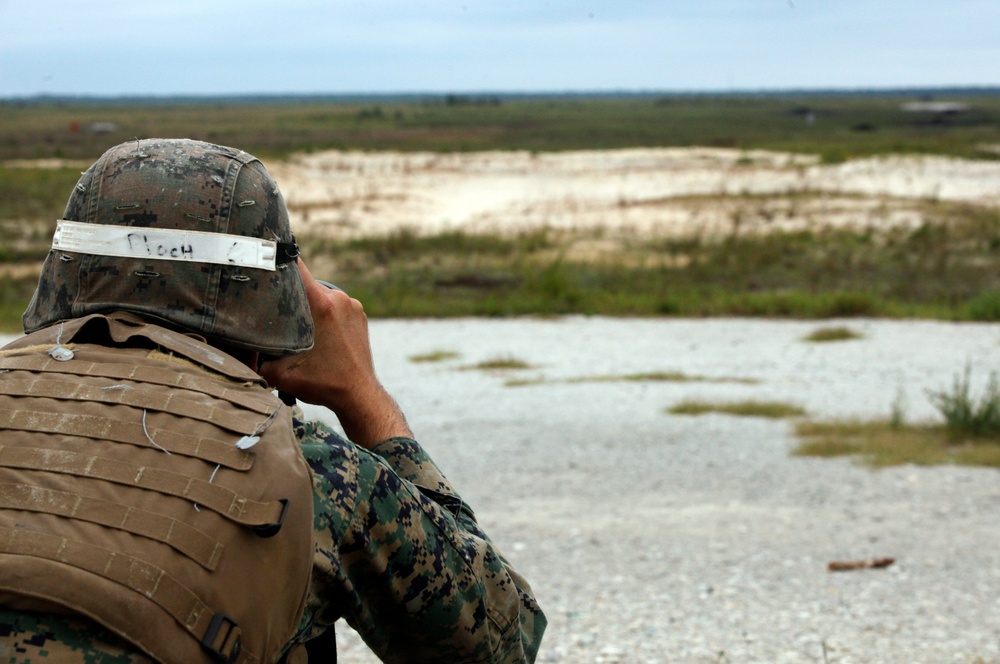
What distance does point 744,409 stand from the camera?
7805mm

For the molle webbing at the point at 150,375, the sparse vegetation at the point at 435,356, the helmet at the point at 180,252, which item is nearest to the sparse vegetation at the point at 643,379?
the sparse vegetation at the point at 435,356

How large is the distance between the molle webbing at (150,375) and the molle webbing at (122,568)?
0.69ft

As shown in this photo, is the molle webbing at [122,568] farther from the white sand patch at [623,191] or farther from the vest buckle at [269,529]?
the white sand patch at [623,191]

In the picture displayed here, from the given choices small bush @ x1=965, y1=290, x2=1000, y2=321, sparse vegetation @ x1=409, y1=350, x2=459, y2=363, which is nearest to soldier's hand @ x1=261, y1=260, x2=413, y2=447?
sparse vegetation @ x1=409, y1=350, x2=459, y2=363

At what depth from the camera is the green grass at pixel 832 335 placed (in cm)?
1079

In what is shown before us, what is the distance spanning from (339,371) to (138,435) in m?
0.41

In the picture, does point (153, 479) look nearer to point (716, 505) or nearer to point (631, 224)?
point (716, 505)

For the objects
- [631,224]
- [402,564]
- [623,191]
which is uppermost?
[402,564]

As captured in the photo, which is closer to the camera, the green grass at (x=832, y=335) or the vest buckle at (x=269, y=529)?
the vest buckle at (x=269, y=529)

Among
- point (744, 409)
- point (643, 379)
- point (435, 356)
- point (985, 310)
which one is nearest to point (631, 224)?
point (985, 310)

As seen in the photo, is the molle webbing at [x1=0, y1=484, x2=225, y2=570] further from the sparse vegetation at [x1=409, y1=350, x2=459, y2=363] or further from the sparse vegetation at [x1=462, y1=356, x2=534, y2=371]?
the sparse vegetation at [x1=409, y1=350, x2=459, y2=363]

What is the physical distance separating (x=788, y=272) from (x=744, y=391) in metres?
7.72

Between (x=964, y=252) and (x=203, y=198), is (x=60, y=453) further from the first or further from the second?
(x=964, y=252)

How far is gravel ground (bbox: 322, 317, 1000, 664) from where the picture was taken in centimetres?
390
